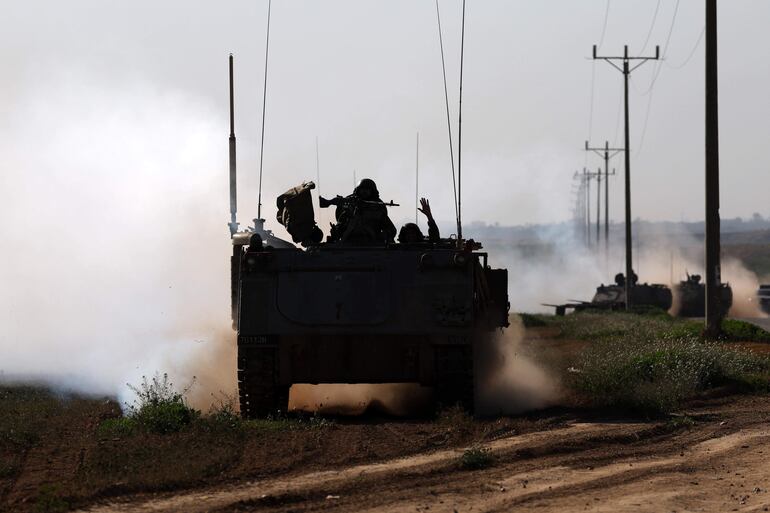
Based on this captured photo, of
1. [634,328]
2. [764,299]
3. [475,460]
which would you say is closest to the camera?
[475,460]

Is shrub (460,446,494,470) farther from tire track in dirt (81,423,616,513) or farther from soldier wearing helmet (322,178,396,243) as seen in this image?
soldier wearing helmet (322,178,396,243)

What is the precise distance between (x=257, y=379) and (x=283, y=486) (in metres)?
5.44

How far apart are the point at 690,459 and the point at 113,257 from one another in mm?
18215

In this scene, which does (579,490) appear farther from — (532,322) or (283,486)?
(532,322)

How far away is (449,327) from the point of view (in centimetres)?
1728

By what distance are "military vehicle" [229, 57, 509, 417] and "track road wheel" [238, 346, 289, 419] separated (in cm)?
1

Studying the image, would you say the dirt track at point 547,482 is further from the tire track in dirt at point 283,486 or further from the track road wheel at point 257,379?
the track road wheel at point 257,379

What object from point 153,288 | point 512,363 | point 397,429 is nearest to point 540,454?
point 397,429

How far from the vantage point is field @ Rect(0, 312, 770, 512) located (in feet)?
37.2

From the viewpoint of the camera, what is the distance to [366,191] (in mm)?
19438

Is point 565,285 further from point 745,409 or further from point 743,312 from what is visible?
point 745,409

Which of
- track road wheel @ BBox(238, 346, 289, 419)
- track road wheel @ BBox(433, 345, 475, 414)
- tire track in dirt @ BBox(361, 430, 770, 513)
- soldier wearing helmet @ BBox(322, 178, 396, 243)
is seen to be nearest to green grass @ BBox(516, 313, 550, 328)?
soldier wearing helmet @ BBox(322, 178, 396, 243)

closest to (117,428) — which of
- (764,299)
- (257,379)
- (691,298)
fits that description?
(257,379)

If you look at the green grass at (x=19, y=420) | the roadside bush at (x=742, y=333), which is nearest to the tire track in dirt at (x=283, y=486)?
the green grass at (x=19, y=420)
